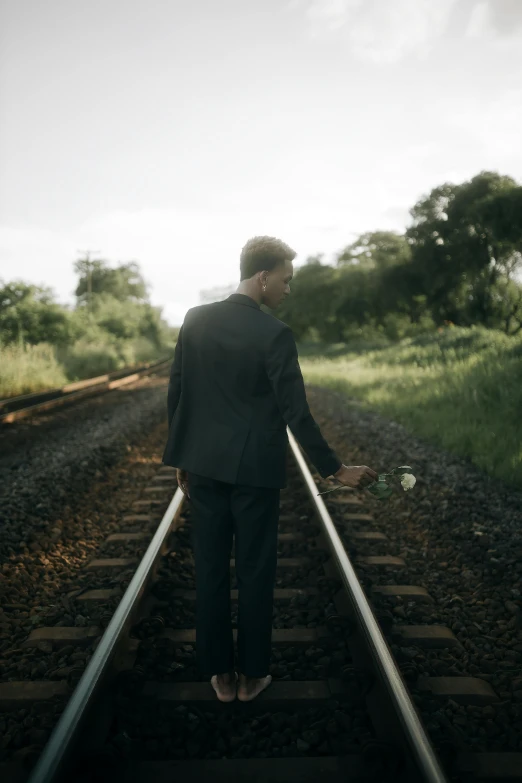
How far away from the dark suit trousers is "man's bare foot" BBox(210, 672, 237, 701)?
34mm

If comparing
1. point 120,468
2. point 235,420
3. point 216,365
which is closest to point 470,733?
point 235,420

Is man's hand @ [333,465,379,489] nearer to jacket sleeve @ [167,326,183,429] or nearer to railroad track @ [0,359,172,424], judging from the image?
jacket sleeve @ [167,326,183,429]

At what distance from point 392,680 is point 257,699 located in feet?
1.94

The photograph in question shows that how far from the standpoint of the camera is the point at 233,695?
8.15 ft

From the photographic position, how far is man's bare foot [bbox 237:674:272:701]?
2472 mm

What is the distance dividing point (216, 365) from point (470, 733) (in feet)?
5.86

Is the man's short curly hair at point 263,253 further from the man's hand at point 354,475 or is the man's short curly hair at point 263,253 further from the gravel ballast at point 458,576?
the gravel ballast at point 458,576

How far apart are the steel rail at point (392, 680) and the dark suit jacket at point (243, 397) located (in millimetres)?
888

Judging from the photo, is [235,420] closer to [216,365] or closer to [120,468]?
[216,365]

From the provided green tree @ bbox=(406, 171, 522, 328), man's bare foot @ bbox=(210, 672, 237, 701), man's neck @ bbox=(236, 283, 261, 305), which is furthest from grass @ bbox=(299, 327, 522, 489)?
green tree @ bbox=(406, 171, 522, 328)

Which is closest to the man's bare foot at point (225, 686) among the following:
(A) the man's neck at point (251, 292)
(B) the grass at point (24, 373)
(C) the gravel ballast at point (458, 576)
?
(C) the gravel ballast at point (458, 576)

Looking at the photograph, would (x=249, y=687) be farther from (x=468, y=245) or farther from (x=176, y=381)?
(x=468, y=245)

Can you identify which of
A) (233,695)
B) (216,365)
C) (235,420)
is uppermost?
(216,365)

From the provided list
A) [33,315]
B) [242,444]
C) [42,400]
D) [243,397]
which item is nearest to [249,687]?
[242,444]
